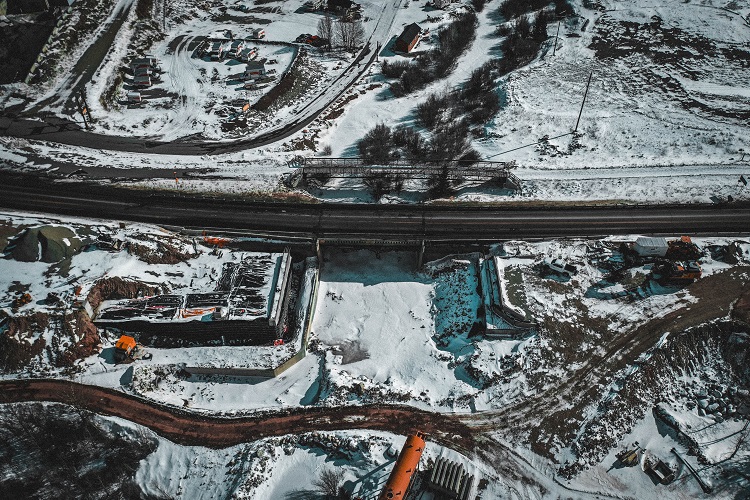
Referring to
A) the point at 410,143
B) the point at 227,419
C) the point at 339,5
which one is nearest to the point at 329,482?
the point at 227,419

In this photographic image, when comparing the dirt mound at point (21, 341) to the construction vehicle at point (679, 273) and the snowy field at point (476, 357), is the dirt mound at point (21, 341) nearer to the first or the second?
the snowy field at point (476, 357)

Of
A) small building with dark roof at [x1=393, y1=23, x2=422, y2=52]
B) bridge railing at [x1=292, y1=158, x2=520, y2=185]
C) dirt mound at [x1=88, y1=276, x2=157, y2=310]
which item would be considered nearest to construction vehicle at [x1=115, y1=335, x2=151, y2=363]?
dirt mound at [x1=88, y1=276, x2=157, y2=310]

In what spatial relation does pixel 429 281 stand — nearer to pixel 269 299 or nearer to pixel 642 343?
pixel 269 299

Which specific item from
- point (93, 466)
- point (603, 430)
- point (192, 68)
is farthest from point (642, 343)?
point (192, 68)

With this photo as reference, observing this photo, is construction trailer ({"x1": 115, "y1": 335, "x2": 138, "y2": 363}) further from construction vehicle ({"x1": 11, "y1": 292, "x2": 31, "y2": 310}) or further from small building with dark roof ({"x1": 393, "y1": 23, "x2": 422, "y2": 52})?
small building with dark roof ({"x1": 393, "y1": 23, "x2": 422, "y2": 52})

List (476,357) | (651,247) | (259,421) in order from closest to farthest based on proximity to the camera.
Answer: (259,421), (476,357), (651,247)

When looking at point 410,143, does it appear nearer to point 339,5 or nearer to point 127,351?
point 127,351

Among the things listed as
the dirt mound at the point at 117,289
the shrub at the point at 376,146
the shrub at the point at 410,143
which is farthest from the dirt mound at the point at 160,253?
the shrub at the point at 410,143
